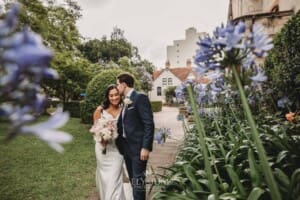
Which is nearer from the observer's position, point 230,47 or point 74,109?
point 230,47

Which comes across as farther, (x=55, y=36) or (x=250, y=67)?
(x=55, y=36)

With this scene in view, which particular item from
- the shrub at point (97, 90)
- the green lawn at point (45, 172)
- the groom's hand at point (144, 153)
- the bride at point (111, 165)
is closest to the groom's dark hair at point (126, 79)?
the bride at point (111, 165)

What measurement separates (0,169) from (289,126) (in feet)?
18.7

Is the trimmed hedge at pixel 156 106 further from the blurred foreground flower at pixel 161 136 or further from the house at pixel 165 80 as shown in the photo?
the blurred foreground flower at pixel 161 136

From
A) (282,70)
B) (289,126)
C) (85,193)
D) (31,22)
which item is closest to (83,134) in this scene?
(31,22)

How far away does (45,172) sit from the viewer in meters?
6.37

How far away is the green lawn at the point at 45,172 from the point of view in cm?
502

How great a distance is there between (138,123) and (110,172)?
0.95 m

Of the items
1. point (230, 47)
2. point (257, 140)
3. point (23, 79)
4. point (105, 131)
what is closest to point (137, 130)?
point (105, 131)

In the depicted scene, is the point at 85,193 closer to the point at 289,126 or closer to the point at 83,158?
the point at 83,158

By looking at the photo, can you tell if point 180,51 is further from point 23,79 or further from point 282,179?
point 23,79

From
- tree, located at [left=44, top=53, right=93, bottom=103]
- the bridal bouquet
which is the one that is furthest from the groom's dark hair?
tree, located at [left=44, top=53, right=93, bottom=103]

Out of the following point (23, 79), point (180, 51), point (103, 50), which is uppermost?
point (180, 51)

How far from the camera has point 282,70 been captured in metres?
5.93
